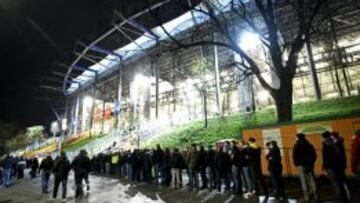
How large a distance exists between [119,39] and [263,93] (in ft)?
74.4

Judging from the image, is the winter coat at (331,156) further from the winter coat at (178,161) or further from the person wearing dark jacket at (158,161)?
the person wearing dark jacket at (158,161)

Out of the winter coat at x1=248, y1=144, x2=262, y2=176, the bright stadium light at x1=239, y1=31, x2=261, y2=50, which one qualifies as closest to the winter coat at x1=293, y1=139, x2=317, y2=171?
the winter coat at x1=248, y1=144, x2=262, y2=176

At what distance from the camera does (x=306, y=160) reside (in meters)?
7.51

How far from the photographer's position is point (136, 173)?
15.1 m

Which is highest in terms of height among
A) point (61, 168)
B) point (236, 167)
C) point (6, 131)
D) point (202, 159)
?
point (6, 131)

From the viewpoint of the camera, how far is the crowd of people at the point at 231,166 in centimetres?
690

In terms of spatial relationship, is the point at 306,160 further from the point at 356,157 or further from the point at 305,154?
the point at 356,157

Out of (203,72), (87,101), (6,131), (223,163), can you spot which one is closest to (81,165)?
(223,163)

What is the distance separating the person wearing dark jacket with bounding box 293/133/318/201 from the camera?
7488 mm

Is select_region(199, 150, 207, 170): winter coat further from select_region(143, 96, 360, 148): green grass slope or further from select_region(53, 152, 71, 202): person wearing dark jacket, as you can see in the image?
select_region(143, 96, 360, 148): green grass slope

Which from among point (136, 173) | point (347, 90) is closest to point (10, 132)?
point (136, 173)

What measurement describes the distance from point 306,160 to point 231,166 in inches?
120

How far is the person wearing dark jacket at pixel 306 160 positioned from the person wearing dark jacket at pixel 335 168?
56 centimetres

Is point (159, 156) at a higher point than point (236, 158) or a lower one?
higher
